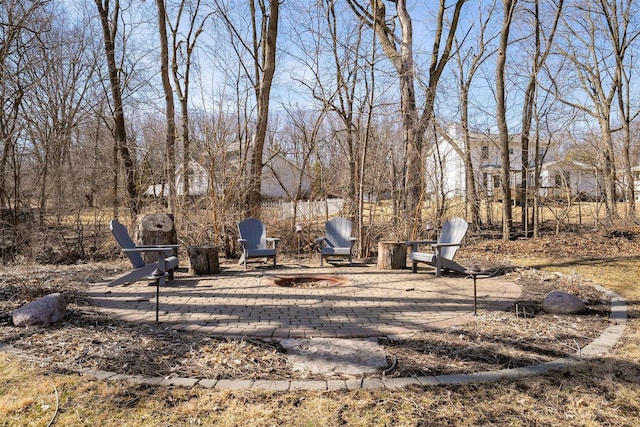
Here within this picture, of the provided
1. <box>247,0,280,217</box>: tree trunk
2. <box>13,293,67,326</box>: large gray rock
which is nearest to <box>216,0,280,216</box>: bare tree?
<box>247,0,280,217</box>: tree trunk

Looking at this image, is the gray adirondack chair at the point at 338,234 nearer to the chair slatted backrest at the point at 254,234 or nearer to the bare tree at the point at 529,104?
the chair slatted backrest at the point at 254,234

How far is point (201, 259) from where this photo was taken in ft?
22.9

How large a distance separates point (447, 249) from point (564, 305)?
2.63 meters

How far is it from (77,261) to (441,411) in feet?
27.9

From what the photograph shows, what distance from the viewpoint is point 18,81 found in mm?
9742

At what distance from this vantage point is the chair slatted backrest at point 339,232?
8383mm

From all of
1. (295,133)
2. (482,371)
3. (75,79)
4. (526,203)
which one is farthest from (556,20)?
(75,79)

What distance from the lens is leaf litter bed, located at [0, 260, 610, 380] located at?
300 cm

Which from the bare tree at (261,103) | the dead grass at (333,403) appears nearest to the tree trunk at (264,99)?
the bare tree at (261,103)

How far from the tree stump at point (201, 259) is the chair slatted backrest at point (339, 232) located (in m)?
2.39

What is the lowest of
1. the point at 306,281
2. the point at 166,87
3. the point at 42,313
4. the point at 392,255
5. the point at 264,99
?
the point at 306,281

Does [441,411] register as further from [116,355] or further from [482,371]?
[116,355]

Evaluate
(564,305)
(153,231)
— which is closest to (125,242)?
(153,231)

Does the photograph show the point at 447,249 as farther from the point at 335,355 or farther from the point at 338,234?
the point at 335,355
